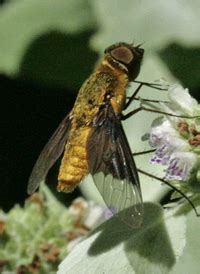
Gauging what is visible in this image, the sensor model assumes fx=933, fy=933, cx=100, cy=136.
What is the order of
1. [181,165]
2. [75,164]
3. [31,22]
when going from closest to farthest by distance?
[181,165], [75,164], [31,22]

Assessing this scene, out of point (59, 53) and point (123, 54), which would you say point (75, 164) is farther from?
point (59, 53)

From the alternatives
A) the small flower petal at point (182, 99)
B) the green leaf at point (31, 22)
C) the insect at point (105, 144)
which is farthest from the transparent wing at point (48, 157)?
the green leaf at point (31, 22)

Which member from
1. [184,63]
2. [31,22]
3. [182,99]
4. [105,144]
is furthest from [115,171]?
[31,22]

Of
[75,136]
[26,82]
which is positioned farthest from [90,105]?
[26,82]

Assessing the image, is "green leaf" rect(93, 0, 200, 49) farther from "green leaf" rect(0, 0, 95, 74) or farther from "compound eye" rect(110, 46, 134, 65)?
"compound eye" rect(110, 46, 134, 65)

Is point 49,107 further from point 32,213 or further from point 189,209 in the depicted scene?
point 189,209

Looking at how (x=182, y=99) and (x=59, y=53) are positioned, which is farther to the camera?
(x=59, y=53)
